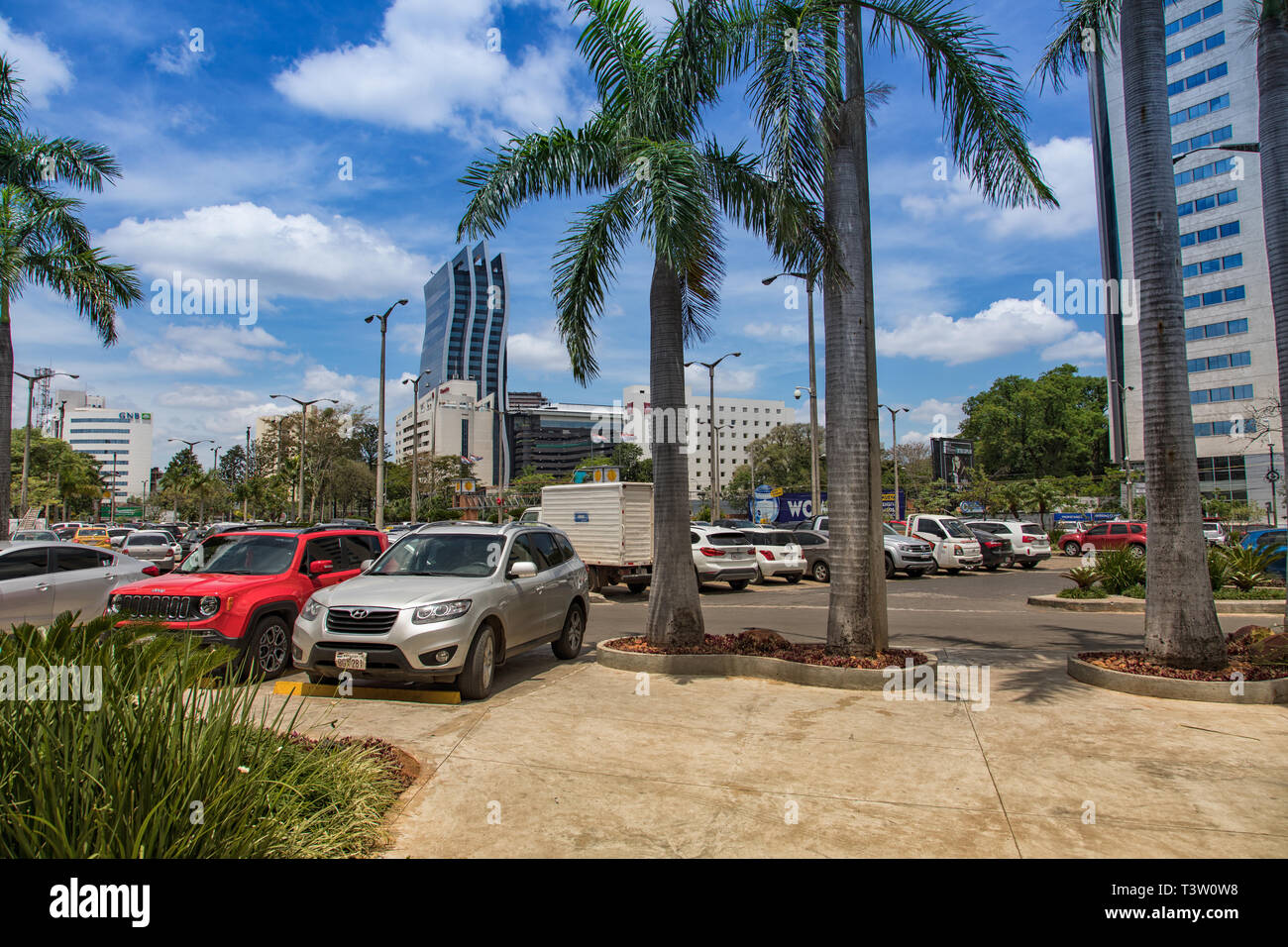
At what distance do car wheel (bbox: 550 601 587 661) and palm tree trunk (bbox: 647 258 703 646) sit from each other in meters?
1.11

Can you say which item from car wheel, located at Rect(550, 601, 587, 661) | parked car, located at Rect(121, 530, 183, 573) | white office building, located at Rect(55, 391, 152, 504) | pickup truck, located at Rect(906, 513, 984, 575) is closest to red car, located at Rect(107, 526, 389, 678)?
car wheel, located at Rect(550, 601, 587, 661)

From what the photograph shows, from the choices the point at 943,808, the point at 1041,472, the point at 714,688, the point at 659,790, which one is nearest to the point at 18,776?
the point at 659,790

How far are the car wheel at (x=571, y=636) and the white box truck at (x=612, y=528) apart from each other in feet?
25.4

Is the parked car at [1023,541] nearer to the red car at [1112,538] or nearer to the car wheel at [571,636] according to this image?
the red car at [1112,538]

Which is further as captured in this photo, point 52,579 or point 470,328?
point 470,328

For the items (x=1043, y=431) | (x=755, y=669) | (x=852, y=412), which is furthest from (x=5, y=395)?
(x=1043, y=431)

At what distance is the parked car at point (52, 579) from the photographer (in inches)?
400

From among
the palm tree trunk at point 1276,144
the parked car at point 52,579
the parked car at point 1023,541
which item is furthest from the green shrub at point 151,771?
the parked car at point 1023,541

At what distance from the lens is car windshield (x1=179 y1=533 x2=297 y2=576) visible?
30.8 feet

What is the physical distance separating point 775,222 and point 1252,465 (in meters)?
78.1

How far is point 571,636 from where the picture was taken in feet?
34.0

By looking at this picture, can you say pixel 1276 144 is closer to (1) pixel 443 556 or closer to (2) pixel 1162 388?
(2) pixel 1162 388

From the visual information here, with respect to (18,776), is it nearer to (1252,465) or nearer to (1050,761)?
(1050,761)

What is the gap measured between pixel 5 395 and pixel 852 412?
1632 centimetres
